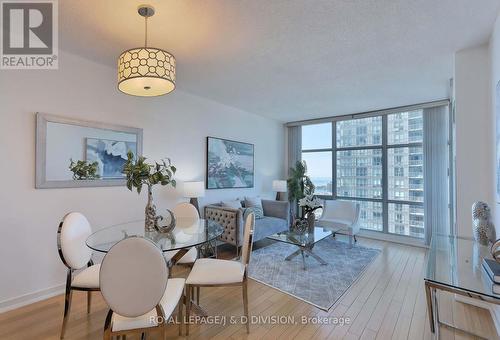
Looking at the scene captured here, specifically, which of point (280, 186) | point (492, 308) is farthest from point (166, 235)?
point (280, 186)

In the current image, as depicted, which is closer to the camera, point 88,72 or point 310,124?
point 88,72

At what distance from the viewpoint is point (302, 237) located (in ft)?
12.2

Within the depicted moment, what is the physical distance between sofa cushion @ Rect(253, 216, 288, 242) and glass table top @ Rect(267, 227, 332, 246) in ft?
1.09

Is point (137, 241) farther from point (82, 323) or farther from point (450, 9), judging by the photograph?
point (450, 9)

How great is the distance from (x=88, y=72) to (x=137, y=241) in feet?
8.27

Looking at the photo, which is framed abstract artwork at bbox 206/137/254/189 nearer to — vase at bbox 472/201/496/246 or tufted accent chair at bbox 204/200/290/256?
tufted accent chair at bbox 204/200/290/256

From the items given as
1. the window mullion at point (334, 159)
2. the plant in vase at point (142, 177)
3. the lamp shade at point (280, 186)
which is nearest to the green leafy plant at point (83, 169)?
the plant in vase at point (142, 177)

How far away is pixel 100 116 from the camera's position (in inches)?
118

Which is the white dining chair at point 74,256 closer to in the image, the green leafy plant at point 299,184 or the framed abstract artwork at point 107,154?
the framed abstract artwork at point 107,154

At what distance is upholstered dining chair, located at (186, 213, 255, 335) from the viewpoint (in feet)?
6.56

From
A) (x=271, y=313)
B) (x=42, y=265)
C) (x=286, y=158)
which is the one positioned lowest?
(x=271, y=313)

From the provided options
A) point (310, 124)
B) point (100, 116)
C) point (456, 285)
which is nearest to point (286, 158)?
point (310, 124)

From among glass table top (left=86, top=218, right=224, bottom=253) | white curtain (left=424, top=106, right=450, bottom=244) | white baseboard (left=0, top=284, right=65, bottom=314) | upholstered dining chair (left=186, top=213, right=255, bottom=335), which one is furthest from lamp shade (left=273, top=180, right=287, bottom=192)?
white baseboard (left=0, top=284, right=65, bottom=314)

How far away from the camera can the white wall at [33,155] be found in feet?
7.79
